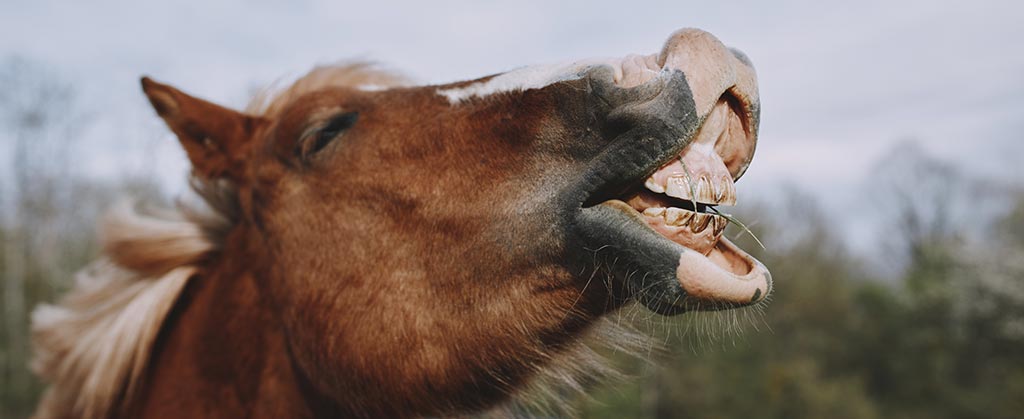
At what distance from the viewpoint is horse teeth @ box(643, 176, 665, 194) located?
5.45 ft

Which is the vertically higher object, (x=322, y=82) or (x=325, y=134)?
(x=322, y=82)

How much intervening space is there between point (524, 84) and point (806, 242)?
28626 mm

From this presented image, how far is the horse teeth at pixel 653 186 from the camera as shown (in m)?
1.66

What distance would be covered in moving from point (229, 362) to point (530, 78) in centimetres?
164

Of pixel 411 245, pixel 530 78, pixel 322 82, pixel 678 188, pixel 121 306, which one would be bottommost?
pixel 121 306

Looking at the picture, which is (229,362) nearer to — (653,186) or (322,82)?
(322,82)

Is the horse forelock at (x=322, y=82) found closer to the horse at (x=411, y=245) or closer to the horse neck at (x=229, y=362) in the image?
the horse at (x=411, y=245)

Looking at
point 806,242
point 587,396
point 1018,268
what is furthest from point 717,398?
point 587,396

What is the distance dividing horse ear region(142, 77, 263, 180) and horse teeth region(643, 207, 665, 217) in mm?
1848

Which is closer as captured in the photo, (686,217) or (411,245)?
(686,217)

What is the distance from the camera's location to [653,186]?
5.48 feet

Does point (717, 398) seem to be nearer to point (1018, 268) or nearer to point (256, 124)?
point (1018, 268)

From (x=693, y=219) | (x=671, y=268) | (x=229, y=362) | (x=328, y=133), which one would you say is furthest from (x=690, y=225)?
(x=229, y=362)

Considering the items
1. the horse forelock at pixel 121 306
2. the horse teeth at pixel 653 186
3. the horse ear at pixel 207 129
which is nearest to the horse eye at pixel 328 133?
the horse ear at pixel 207 129
